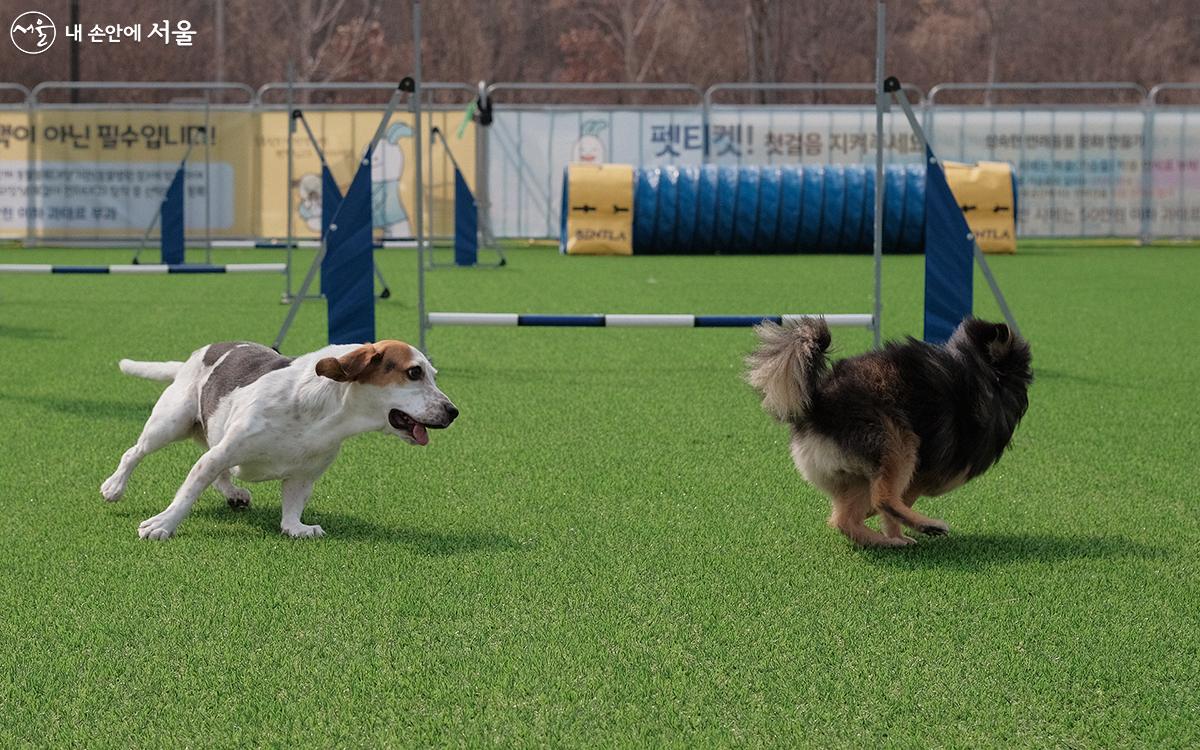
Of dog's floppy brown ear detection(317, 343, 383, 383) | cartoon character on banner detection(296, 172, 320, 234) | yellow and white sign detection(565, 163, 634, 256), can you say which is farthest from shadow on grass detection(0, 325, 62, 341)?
cartoon character on banner detection(296, 172, 320, 234)

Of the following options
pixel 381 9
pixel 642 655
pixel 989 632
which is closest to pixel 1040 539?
pixel 989 632

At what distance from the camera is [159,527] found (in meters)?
5.02

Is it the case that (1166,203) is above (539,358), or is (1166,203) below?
above

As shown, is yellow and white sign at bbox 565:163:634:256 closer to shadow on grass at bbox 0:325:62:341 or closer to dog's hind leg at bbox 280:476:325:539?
shadow on grass at bbox 0:325:62:341

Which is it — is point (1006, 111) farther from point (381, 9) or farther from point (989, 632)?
point (381, 9)

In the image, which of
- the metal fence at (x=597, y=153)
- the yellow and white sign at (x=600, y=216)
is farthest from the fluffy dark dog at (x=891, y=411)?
the metal fence at (x=597, y=153)

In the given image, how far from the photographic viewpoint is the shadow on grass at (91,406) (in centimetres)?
761

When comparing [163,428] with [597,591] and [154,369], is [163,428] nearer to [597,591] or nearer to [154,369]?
[154,369]

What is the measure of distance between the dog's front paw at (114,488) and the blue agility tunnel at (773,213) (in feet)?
59.3

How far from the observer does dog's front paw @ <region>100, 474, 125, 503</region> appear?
17.8ft

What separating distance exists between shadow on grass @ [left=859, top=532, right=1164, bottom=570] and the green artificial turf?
0.02 metres

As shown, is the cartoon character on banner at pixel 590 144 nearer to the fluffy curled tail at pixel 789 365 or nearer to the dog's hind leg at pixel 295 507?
the dog's hind leg at pixel 295 507

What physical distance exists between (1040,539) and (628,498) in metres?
1.47

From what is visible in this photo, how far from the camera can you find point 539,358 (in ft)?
33.3
